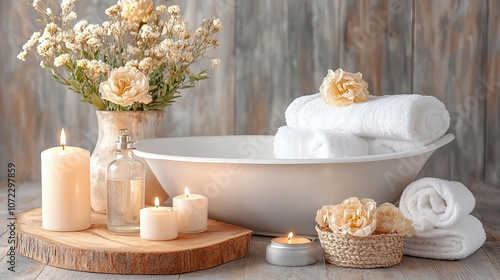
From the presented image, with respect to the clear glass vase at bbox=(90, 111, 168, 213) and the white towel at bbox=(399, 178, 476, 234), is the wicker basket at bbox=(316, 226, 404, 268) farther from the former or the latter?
the clear glass vase at bbox=(90, 111, 168, 213)

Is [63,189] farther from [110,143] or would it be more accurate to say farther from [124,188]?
[110,143]

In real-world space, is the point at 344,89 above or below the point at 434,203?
above

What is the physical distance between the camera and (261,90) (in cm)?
277

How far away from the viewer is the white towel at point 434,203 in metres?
1.61

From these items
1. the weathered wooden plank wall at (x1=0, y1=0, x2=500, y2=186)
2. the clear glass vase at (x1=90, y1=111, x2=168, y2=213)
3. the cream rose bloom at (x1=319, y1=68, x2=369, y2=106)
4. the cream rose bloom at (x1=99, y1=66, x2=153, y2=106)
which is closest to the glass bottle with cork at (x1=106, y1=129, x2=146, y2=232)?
the cream rose bloom at (x1=99, y1=66, x2=153, y2=106)

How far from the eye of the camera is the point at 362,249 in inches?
61.7

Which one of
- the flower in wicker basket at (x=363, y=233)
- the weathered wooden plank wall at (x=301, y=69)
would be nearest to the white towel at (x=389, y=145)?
the flower in wicker basket at (x=363, y=233)

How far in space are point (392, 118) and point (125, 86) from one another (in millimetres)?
628

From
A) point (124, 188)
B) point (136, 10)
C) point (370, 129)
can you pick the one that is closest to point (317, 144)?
point (370, 129)

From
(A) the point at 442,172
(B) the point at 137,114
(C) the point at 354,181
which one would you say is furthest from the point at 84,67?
(A) the point at 442,172

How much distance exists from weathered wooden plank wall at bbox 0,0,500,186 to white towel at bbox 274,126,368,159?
0.88 m

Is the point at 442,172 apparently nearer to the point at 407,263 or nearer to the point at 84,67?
the point at 407,263

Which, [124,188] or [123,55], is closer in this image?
[124,188]

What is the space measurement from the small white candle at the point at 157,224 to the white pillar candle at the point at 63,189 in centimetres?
17
